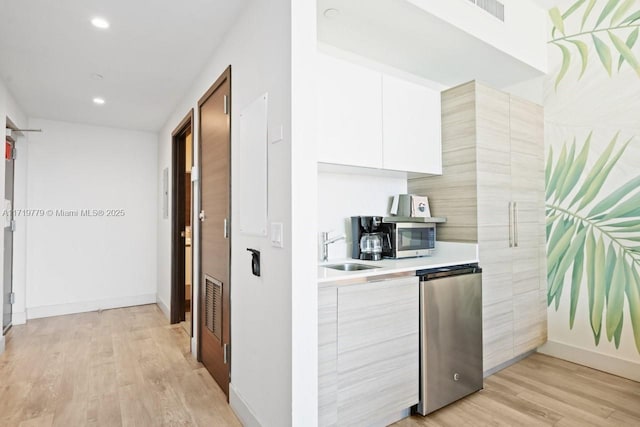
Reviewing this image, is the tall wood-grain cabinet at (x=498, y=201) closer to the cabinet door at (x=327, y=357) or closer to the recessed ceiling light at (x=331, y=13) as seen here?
the recessed ceiling light at (x=331, y=13)

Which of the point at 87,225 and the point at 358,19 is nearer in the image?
the point at 358,19

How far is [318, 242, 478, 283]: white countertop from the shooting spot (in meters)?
1.74

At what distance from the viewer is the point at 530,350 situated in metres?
2.87

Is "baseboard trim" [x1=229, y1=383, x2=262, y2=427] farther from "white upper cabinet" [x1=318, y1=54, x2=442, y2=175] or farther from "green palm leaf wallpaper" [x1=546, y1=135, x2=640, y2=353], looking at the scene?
"green palm leaf wallpaper" [x1=546, y1=135, x2=640, y2=353]

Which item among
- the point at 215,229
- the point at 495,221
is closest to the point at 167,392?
the point at 215,229

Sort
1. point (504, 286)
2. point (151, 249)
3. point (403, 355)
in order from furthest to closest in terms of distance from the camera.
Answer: point (151, 249), point (504, 286), point (403, 355)

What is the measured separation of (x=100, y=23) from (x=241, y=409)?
8.38 ft

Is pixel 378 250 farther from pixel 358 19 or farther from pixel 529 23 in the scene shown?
pixel 529 23

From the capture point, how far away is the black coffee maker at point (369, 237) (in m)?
2.42

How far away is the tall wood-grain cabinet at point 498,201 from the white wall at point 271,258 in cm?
141

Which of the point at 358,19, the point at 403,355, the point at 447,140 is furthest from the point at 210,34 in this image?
the point at 403,355

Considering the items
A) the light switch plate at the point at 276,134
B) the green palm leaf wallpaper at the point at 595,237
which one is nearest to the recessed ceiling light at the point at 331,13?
the light switch plate at the point at 276,134

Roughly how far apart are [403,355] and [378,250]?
739 mm

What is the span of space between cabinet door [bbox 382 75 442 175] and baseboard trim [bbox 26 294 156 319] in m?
4.11
